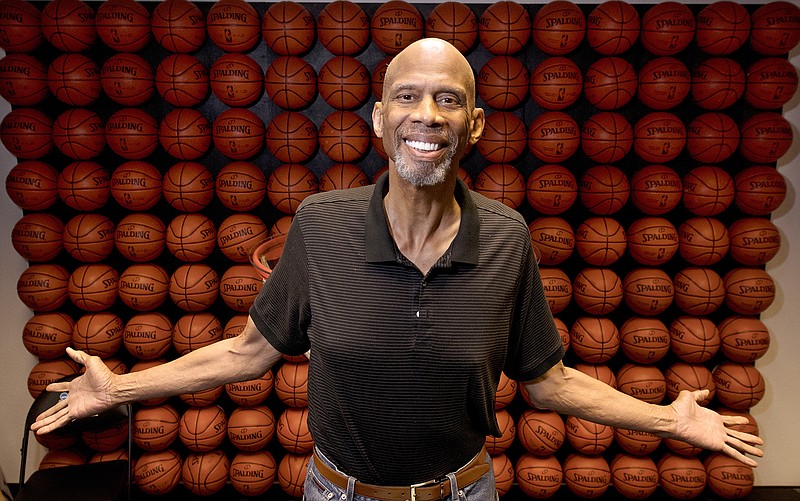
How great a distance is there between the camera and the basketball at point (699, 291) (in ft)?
11.7

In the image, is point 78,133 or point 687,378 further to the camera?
point 687,378

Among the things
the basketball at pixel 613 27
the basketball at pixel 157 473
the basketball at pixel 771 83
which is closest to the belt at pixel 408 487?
the basketball at pixel 157 473

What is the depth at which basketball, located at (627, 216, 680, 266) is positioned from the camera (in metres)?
3.54

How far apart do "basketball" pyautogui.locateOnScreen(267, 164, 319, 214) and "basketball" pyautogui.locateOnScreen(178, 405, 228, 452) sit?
4.54 feet

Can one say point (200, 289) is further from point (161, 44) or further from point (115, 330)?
point (161, 44)

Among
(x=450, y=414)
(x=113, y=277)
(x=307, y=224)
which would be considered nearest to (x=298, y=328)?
(x=307, y=224)

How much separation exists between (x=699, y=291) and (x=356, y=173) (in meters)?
2.24

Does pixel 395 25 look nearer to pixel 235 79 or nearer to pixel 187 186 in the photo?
pixel 235 79

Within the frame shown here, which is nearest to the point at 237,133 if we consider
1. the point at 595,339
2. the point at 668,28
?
the point at 595,339

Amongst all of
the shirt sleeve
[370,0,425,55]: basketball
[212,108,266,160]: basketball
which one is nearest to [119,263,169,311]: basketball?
[212,108,266,160]: basketball

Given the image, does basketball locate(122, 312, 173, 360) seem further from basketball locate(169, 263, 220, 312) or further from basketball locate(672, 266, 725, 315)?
basketball locate(672, 266, 725, 315)

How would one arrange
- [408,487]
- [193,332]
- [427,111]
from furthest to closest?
[193,332] < [408,487] < [427,111]

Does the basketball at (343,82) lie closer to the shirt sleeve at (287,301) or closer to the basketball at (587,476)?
the shirt sleeve at (287,301)

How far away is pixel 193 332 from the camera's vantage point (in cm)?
359
